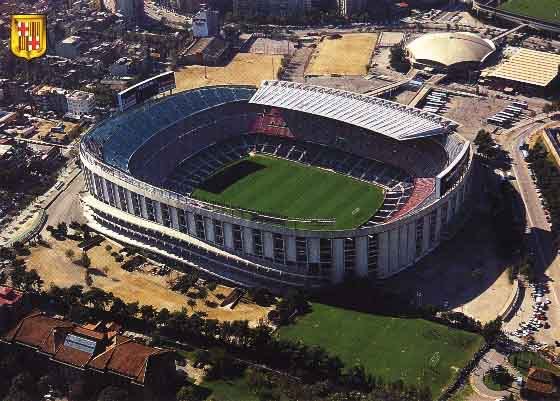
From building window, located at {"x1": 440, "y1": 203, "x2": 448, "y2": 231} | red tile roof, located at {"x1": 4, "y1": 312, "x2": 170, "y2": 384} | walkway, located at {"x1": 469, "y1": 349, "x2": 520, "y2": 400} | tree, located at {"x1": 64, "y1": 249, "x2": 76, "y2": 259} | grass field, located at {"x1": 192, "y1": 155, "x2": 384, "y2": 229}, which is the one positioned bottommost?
tree, located at {"x1": 64, "y1": 249, "x2": 76, "y2": 259}

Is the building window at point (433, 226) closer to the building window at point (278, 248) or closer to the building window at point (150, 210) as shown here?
Answer: the building window at point (278, 248)

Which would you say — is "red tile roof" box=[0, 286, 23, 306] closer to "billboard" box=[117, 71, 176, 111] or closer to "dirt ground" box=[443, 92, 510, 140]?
"billboard" box=[117, 71, 176, 111]

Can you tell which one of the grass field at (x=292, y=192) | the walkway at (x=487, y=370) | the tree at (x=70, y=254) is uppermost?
the walkway at (x=487, y=370)

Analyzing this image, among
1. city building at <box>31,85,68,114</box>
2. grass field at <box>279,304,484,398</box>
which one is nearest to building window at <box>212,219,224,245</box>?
grass field at <box>279,304,484,398</box>

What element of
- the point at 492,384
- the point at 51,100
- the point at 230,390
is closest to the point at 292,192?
A: the point at 230,390

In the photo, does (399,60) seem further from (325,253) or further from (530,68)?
(325,253)

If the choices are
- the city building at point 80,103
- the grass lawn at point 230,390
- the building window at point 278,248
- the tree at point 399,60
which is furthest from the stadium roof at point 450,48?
the grass lawn at point 230,390

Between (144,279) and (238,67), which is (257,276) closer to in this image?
(144,279)
